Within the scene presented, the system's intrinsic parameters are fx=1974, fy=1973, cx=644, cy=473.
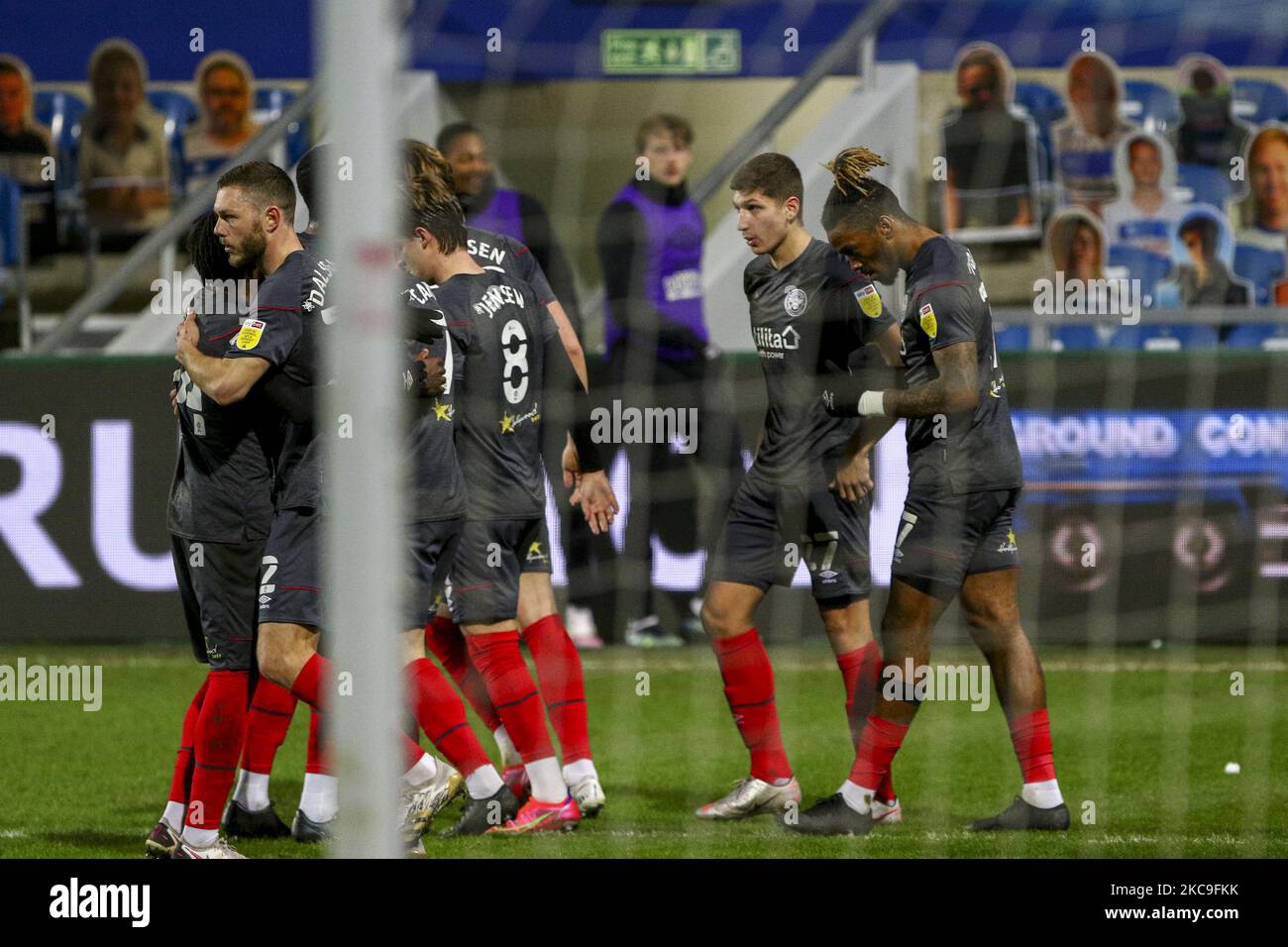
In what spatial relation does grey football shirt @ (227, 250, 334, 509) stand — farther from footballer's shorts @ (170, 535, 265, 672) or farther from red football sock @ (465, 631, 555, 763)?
red football sock @ (465, 631, 555, 763)

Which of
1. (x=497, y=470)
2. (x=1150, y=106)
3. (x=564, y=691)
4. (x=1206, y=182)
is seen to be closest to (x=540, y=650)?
(x=564, y=691)

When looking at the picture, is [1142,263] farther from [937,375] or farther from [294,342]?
[294,342]

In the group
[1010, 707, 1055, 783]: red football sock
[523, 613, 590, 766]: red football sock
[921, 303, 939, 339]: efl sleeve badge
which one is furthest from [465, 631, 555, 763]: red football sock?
[921, 303, 939, 339]: efl sleeve badge

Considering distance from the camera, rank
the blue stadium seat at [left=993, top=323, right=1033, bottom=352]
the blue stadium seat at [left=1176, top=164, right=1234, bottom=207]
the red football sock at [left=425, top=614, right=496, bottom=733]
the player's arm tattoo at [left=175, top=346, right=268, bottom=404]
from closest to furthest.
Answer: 1. the player's arm tattoo at [left=175, top=346, right=268, bottom=404]
2. the red football sock at [left=425, top=614, right=496, bottom=733]
3. the blue stadium seat at [left=993, top=323, right=1033, bottom=352]
4. the blue stadium seat at [left=1176, top=164, right=1234, bottom=207]

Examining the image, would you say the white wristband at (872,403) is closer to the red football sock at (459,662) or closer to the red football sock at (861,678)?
the red football sock at (861,678)

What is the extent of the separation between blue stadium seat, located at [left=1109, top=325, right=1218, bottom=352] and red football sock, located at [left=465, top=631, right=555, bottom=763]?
4.90m

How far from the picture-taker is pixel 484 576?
571 cm

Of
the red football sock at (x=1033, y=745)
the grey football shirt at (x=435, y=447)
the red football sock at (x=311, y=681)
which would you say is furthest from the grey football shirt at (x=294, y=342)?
the red football sock at (x=1033, y=745)

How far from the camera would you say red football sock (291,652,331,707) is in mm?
5000

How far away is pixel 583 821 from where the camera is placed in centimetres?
580

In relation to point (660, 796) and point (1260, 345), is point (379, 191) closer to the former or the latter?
point (660, 796)

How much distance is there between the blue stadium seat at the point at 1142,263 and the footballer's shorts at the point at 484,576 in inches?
229
